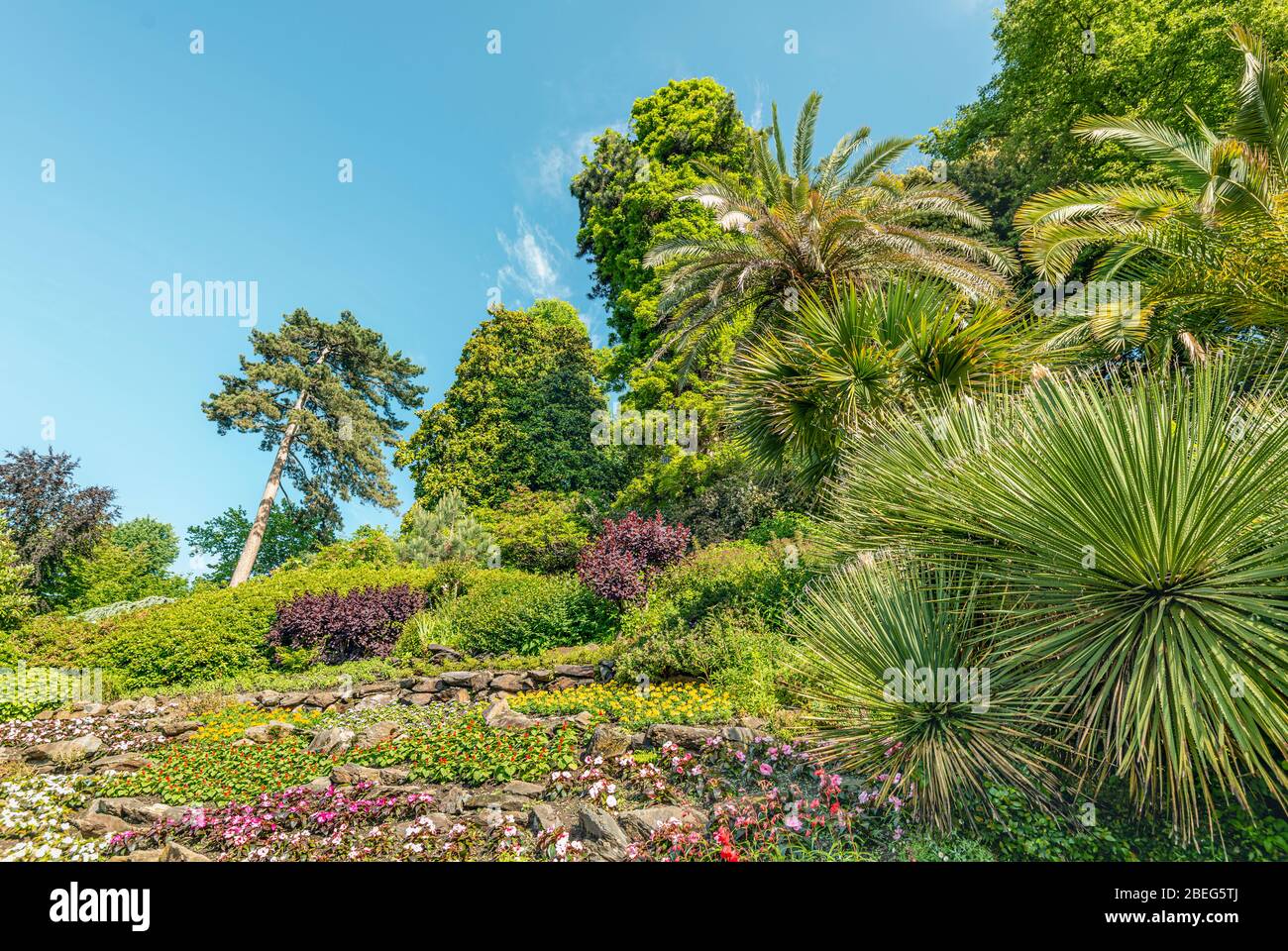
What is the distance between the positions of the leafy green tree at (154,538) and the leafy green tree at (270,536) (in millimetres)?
5946

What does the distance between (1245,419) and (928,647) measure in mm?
2238

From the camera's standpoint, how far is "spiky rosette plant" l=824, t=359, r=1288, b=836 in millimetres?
2793

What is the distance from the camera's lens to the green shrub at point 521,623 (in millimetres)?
12195

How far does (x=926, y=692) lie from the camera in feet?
12.5

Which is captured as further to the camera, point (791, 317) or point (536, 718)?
point (791, 317)

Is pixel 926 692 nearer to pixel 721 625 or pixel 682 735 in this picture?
pixel 682 735

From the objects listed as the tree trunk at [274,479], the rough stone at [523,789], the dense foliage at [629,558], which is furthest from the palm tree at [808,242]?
the tree trunk at [274,479]

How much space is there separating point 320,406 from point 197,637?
1578 cm

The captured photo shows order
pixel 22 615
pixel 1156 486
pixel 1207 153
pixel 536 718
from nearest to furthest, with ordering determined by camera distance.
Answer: pixel 1156 486 < pixel 536 718 < pixel 1207 153 < pixel 22 615

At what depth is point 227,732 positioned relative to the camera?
8039mm

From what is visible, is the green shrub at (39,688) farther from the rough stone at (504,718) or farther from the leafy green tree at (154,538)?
the leafy green tree at (154,538)
